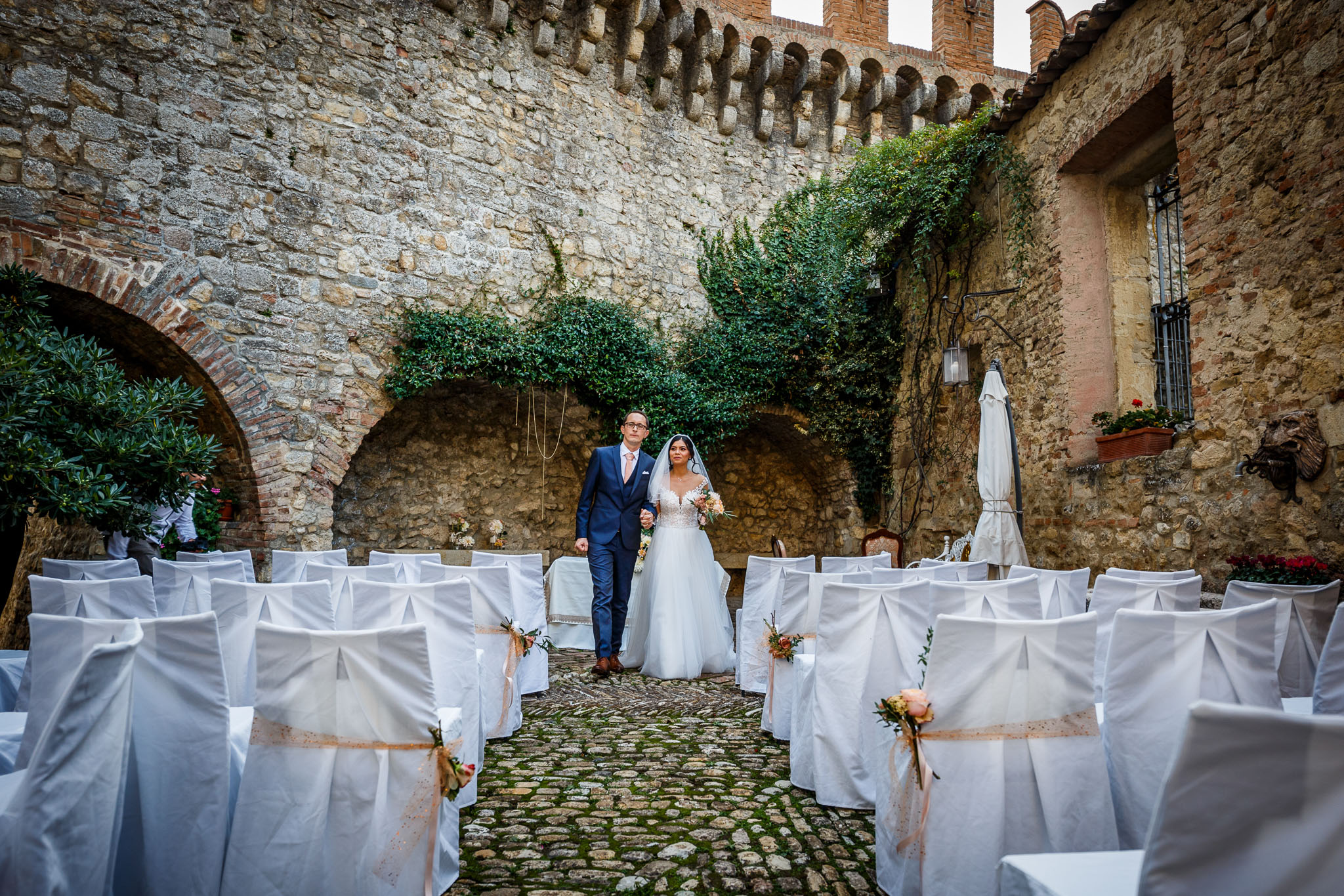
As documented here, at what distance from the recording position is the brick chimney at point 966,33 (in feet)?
35.3

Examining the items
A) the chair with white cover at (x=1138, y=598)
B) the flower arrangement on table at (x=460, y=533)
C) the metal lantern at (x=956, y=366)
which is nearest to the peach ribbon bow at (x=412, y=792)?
the chair with white cover at (x=1138, y=598)

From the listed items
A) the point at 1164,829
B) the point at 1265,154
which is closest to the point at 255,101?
the point at 1265,154

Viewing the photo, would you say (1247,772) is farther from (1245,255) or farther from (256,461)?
(256,461)

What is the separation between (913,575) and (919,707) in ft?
6.56

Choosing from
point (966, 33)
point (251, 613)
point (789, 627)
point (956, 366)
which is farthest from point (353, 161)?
point (966, 33)

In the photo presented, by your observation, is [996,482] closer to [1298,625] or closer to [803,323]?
[1298,625]

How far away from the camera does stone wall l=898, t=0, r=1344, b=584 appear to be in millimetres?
4488

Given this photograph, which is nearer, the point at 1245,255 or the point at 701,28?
the point at 1245,255

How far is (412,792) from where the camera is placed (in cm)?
196

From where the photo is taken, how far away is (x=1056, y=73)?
279 inches

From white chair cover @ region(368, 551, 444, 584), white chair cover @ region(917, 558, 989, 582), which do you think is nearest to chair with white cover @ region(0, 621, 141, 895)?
white chair cover @ region(368, 551, 444, 584)

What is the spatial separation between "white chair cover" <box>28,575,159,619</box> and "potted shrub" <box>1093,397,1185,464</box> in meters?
6.34

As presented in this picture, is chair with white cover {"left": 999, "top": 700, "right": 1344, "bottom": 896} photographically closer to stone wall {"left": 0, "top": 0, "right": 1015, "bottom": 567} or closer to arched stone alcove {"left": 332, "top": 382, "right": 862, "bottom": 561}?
stone wall {"left": 0, "top": 0, "right": 1015, "bottom": 567}

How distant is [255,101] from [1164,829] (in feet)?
28.0
